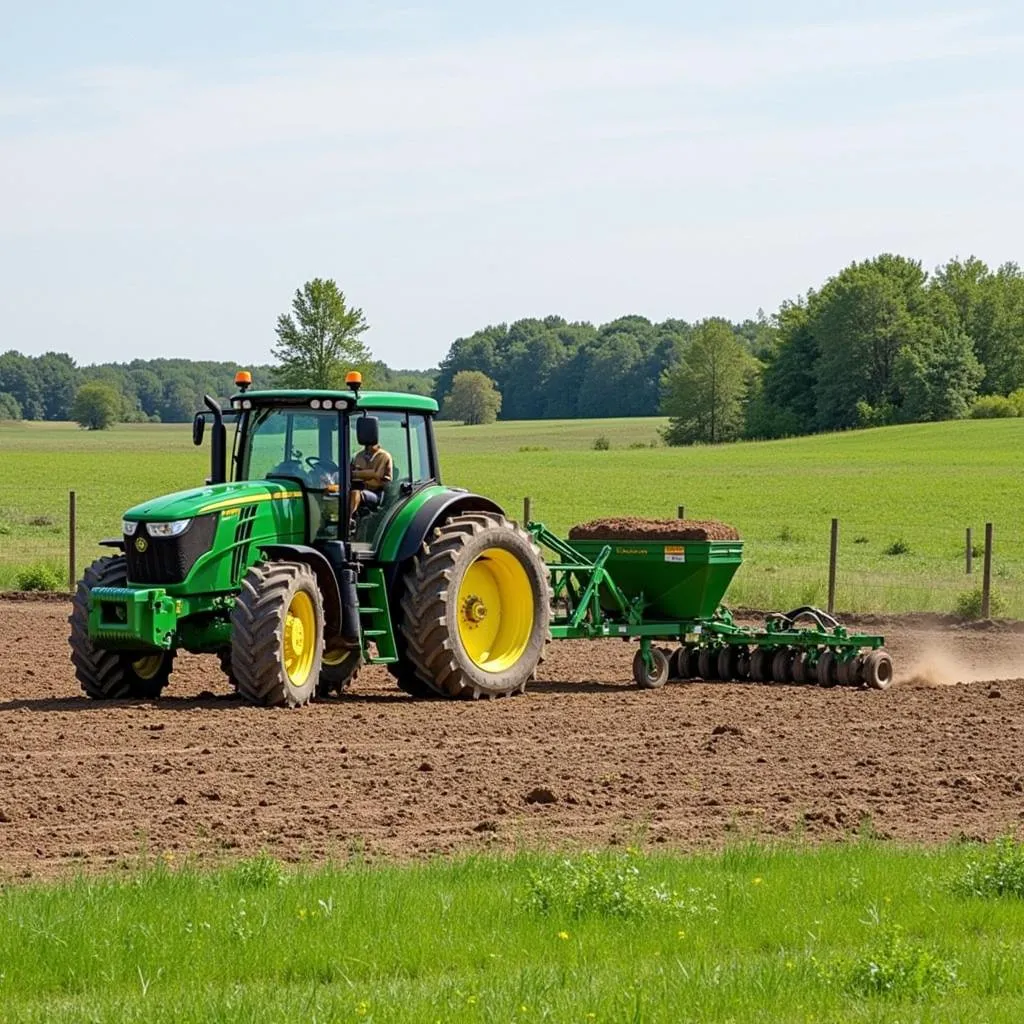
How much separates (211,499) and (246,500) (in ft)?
1.00

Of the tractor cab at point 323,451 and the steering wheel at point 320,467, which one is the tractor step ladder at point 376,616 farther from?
the steering wheel at point 320,467

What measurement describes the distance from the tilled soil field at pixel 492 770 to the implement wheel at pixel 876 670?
0.39 m

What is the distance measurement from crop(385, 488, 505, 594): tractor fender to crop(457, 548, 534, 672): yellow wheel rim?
480 mm

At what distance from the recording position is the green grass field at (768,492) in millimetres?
31062

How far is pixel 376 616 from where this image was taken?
14.8 metres

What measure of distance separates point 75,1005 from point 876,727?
340 inches

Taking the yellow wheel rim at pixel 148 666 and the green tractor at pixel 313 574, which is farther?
the yellow wheel rim at pixel 148 666

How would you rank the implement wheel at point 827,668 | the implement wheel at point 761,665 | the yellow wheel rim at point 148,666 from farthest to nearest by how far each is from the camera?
the implement wheel at point 761,665
the implement wheel at point 827,668
the yellow wheel rim at point 148,666

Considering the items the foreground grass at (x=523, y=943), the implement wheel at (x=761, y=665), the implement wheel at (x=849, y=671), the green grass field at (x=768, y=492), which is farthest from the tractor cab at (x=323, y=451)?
the green grass field at (x=768, y=492)

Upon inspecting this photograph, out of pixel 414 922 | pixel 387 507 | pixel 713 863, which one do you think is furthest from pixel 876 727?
pixel 414 922

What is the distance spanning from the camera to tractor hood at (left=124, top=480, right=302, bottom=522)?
13.8 meters

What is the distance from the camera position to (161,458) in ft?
276

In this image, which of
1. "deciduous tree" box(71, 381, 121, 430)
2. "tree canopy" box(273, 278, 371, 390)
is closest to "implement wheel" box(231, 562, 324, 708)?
"tree canopy" box(273, 278, 371, 390)

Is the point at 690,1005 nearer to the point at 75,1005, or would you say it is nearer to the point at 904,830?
the point at 75,1005
